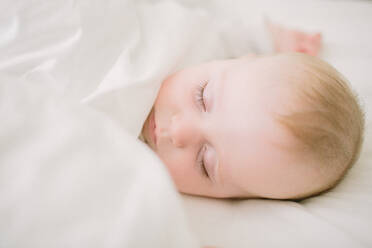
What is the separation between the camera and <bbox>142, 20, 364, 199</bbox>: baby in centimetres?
70

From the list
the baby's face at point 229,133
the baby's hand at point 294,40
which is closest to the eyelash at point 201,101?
the baby's face at point 229,133

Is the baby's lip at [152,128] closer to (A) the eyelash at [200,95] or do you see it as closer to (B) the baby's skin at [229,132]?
(B) the baby's skin at [229,132]

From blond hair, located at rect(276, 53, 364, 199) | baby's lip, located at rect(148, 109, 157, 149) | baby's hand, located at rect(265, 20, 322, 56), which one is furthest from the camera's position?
baby's hand, located at rect(265, 20, 322, 56)

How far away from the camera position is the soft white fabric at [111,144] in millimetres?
535

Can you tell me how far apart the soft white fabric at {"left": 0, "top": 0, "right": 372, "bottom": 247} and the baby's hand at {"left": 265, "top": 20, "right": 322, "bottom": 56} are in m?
0.10

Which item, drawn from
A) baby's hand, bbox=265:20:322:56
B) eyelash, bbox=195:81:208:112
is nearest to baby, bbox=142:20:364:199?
eyelash, bbox=195:81:208:112

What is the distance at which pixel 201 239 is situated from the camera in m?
0.73

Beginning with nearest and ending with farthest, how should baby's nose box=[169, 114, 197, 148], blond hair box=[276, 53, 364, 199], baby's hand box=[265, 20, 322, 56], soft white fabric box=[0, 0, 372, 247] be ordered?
1. soft white fabric box=[0, 0, 372, 247]
2. blond hair box=[276, 53, 364, 199]
3. baby's nose box=[169, 114, 197, 148]
4. baby's hand box=[265, 20, 322, 56]

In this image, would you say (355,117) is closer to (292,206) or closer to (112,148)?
(292,206)

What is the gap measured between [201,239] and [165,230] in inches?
8.2

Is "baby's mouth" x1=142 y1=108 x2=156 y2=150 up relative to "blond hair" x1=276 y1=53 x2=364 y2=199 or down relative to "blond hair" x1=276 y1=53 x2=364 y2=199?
down

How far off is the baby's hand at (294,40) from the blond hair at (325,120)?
54 cm

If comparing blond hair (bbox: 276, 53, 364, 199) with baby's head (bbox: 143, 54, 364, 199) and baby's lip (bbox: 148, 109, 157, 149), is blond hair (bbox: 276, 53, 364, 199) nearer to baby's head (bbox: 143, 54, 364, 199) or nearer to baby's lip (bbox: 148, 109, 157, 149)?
baby's head (bbox: 143, 54, 364, 199)

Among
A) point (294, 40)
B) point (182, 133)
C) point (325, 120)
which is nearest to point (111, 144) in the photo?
point (182, 133)
